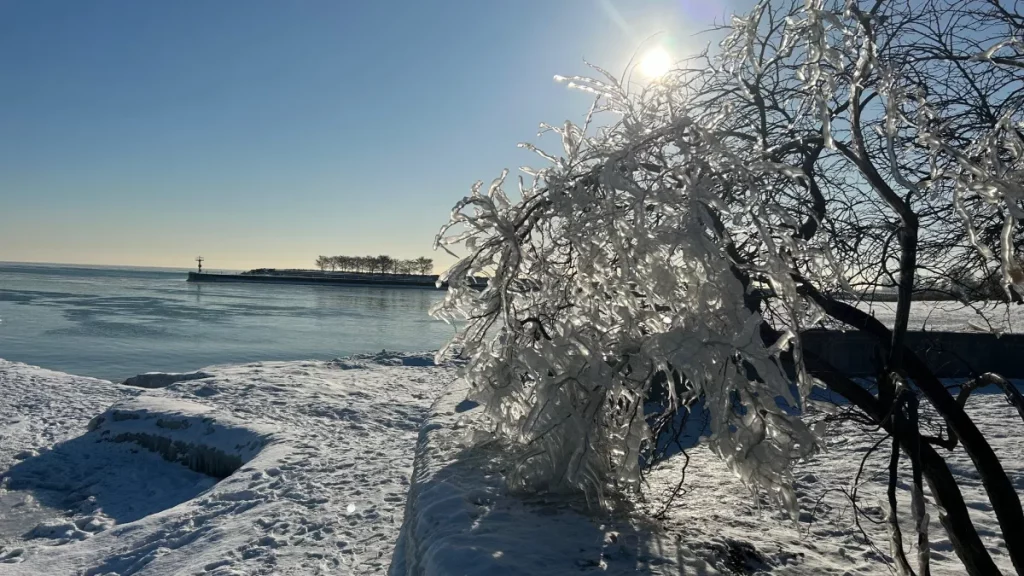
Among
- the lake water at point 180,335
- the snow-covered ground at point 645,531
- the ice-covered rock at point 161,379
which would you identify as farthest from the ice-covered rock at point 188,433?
the lake water at point 180,335

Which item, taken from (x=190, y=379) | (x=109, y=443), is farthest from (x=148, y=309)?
(x=109, y=443)

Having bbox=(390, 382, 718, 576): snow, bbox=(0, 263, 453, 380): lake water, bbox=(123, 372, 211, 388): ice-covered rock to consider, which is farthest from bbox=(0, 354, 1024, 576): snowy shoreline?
bbox=(0, 263, 453, 380): lake water

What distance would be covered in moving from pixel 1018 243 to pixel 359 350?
20388 mm

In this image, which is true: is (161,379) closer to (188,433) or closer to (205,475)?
(188,433)

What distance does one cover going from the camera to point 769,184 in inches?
143

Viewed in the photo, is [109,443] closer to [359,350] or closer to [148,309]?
[359,350]

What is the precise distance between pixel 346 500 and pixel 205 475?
2744 mm

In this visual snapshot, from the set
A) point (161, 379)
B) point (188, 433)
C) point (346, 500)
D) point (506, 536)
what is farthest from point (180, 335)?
point (506, 536)

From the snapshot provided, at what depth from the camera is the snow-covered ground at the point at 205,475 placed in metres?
5.30

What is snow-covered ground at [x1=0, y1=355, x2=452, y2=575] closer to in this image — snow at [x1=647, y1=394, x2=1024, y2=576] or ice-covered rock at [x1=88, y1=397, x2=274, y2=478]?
ice-covered rock at [x1=88, y1=397, x2=274, y2=478]

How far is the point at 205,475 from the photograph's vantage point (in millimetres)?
7980

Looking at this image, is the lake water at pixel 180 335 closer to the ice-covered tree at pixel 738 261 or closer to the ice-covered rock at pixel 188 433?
the ice-covered rock at pixel 188 433

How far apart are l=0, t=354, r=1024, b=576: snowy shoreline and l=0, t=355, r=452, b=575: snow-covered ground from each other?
A: 0.02 m

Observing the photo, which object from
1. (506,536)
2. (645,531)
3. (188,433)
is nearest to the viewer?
(506,536)
